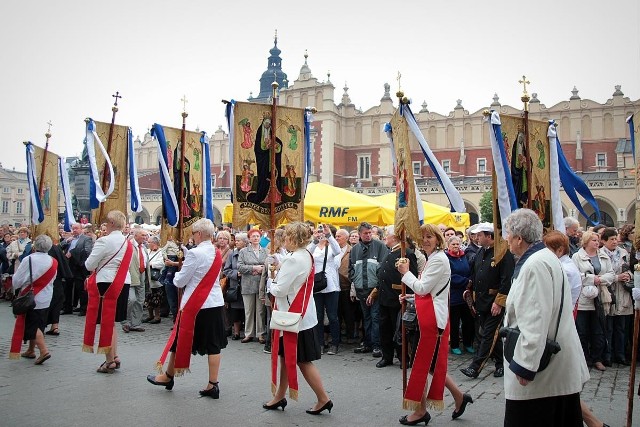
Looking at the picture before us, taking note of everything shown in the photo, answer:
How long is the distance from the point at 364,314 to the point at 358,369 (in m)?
1.59

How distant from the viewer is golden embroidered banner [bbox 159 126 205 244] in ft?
28.5

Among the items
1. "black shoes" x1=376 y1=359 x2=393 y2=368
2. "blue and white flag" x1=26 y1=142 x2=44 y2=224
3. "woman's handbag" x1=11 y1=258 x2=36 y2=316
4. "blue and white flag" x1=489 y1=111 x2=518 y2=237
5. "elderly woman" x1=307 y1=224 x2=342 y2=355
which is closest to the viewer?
"blue and white flag" x1=489 y1=111 x2=518 y2=237

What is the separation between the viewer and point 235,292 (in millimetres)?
9938

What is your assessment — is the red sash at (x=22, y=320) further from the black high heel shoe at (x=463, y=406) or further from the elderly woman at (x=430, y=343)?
the black high heel shoe at (x=463, y=406)

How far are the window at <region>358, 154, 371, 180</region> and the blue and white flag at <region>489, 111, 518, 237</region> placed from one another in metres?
48.5

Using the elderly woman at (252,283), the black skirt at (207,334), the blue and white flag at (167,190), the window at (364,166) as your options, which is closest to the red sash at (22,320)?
the blue and white flag at (167,190)

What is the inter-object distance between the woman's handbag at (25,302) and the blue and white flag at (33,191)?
8.98 ft

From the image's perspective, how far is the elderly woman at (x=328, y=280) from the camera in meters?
8.54

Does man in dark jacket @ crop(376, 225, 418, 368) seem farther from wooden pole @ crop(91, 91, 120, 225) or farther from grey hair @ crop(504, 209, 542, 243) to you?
wooden pole @ crop(91, 91, 120, 225)

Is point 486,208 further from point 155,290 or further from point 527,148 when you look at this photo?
point 527,148

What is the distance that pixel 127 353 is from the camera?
8.24m

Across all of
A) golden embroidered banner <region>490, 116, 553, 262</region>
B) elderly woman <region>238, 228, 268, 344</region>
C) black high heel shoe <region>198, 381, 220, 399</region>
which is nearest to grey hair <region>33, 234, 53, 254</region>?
elderly woman <region>238, 228, 268, 344</region>

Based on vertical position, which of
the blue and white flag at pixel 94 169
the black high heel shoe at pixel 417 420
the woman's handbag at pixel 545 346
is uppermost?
the blue and white flag at pixel 94 169

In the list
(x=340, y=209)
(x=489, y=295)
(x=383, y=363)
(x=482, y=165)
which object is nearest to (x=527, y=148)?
(x=489, y=295)
